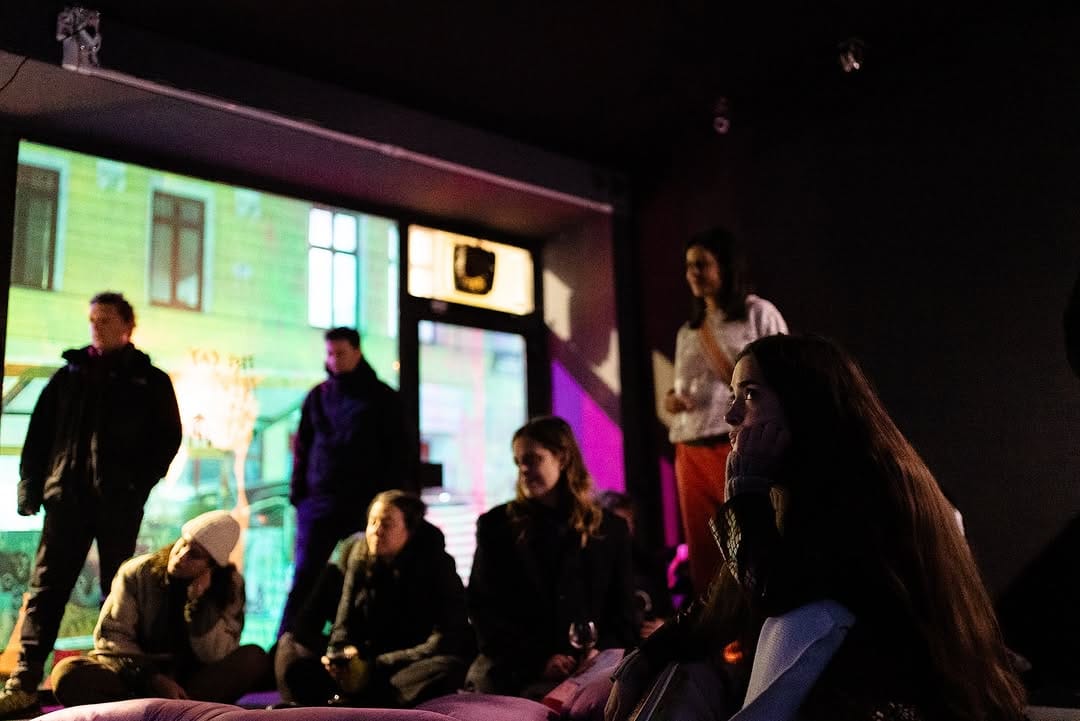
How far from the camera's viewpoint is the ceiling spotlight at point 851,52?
4301mm

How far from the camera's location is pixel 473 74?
4.54m

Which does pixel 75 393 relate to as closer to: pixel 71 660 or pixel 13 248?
pixel 13 248

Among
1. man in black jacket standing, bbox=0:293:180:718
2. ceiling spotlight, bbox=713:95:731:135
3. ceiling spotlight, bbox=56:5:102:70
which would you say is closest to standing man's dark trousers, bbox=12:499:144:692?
man in black jacket standing, bbox=0:293:180:718

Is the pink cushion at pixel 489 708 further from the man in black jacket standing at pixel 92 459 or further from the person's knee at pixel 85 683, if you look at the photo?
the man in black jacket standing at pixel 92 459

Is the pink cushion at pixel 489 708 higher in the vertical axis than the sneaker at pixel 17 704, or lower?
higher

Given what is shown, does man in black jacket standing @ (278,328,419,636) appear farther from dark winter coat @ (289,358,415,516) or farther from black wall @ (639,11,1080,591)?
black wall @ (639,11,1080,591)

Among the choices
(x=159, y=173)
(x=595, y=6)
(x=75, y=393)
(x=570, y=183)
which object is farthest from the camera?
(x=570, y=183)

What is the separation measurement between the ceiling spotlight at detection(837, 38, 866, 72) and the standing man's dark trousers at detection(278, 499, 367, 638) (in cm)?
283

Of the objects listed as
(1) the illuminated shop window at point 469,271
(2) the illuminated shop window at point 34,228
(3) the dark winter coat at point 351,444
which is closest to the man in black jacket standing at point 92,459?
(2) the illuminated shop window at point 34,228

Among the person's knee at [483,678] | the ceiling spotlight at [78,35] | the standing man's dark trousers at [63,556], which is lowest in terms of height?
the person's knee at [483,678]

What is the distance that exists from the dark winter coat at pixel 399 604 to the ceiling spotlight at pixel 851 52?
106 inches

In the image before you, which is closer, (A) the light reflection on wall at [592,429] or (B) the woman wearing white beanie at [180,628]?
(B) the woman wearing white beanie at [180,628]

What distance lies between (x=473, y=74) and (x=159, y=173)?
4.79ft

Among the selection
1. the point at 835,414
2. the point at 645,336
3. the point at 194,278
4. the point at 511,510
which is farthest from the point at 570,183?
the point at 835,414
